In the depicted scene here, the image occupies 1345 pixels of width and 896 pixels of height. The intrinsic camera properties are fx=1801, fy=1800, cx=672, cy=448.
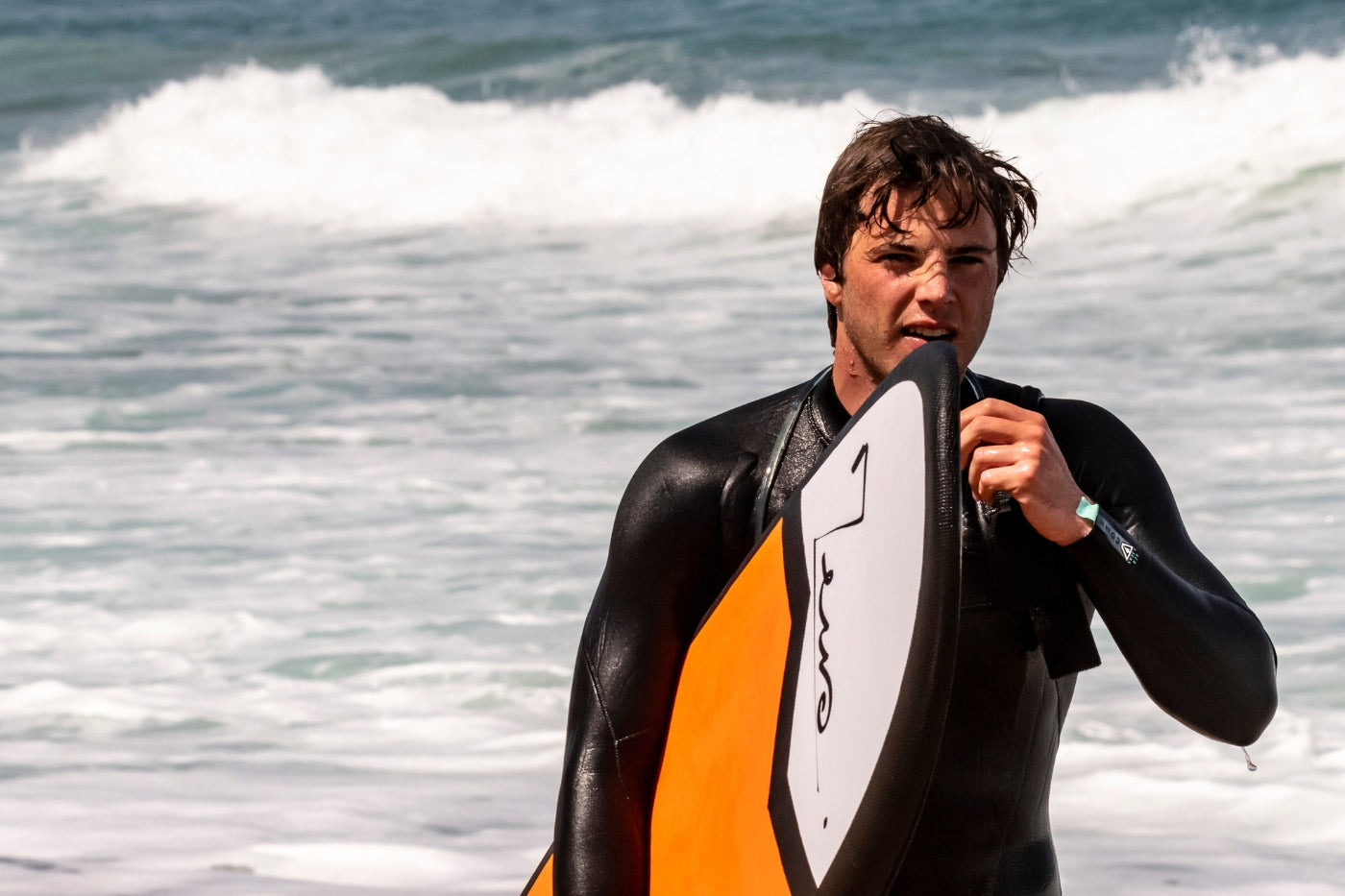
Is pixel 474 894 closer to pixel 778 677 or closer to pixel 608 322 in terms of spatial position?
pixel 778 677

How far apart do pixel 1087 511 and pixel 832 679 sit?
32 centimetres

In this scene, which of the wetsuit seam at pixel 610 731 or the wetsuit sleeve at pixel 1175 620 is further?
the wetsuit seam at pixel 610 731

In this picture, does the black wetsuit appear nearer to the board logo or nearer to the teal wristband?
the teal wristband

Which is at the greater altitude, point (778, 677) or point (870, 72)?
point (870, 72)

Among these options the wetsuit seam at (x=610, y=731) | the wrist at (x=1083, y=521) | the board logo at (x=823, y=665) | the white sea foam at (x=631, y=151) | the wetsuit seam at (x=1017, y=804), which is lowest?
the wetsuit seam at (x=1017, y=804)

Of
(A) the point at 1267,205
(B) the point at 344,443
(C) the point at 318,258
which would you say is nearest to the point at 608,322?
(B) the point at 344,443

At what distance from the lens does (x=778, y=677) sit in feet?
6.50

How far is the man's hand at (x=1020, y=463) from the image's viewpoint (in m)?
1.82

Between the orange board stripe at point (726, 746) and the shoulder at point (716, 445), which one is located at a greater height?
the shoulder at point (716, 445)

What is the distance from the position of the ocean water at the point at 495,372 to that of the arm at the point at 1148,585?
1.85 m

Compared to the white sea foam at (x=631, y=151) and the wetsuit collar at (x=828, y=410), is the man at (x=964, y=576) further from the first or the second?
the white sea foam at (x=631, y=151)

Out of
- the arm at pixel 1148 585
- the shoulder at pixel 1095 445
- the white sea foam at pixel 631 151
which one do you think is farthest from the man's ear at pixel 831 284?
the white sea foam at pixel 631 151

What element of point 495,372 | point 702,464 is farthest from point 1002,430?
point 495,372

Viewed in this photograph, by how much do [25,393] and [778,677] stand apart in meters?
7.25
